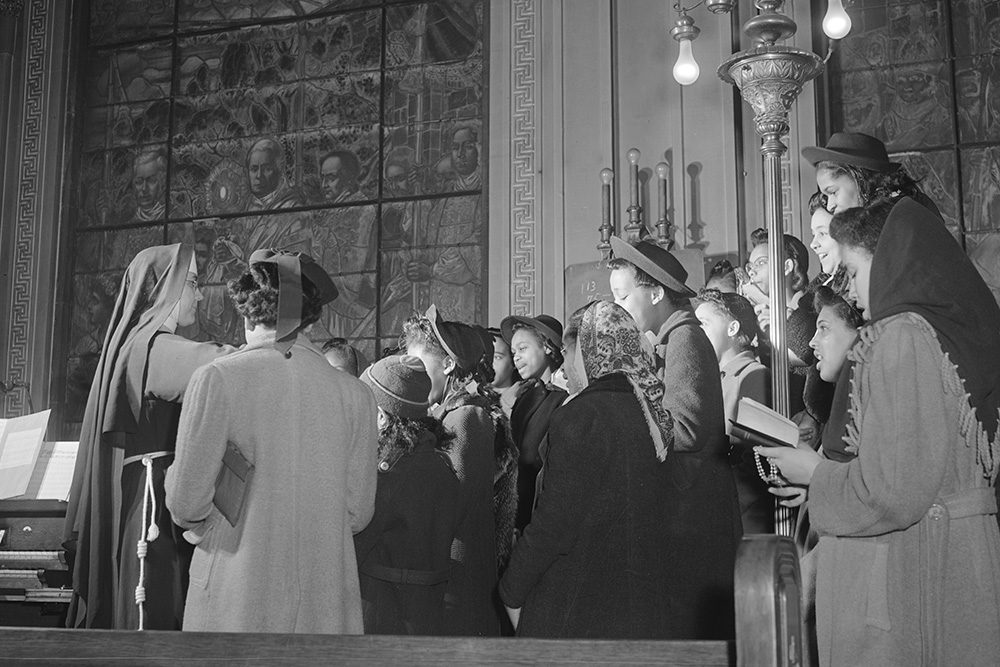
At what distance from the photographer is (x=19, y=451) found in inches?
179

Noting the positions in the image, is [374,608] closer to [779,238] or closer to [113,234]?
[779,238]

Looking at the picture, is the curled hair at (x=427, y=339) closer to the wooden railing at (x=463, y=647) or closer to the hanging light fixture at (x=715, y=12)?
the hanging light fixture at (x=715, y=12)

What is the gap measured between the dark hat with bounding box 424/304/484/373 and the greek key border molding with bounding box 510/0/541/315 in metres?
3.52

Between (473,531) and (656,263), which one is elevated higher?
(656,263)

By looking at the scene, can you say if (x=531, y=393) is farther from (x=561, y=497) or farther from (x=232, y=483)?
(x=232, y=483)

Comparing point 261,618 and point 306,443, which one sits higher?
point 306,443

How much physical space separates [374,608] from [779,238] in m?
1.86

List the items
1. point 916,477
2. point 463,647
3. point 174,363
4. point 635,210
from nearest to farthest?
point 463,647
point 916,477
point 174,363
point 635,210

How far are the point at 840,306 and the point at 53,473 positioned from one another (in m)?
3.10

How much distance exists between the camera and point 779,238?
154 inches

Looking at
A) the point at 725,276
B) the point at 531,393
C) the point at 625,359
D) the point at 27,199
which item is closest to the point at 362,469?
the point at 625,359

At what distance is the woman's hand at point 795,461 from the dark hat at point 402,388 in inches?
46.8

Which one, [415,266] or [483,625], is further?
[415,266]

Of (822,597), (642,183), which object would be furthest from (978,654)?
(642,183)
